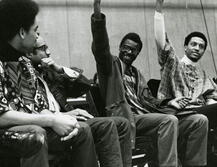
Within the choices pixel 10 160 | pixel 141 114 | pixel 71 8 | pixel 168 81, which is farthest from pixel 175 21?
pixel 10 160

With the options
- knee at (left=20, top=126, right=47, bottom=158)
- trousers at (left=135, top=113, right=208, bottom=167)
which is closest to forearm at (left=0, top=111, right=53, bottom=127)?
knee at (left=20, top=126, right=47, bottom=158)

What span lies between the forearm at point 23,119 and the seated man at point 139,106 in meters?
1.02

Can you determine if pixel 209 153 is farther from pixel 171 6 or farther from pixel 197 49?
pixel 171 6

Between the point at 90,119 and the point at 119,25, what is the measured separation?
2726mm

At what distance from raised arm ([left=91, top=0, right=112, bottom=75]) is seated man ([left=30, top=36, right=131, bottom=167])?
0.25 metres

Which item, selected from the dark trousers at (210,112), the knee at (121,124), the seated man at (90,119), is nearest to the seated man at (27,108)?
the seated man at (90,119)

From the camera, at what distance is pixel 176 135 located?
316 cm

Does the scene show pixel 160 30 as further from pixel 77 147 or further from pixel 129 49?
pixel 77 147

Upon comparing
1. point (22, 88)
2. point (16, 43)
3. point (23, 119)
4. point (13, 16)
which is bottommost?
point (23, 119)

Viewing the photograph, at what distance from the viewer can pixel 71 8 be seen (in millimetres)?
4840

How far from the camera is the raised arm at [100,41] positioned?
9.71 ft

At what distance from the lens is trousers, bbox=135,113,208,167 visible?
3.08 metres

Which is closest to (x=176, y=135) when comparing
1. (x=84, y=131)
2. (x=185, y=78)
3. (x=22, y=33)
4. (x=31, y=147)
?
(x=185, y=78)

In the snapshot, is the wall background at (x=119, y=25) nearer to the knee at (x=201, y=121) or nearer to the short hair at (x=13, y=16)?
the knee at (x=201, y=121)
